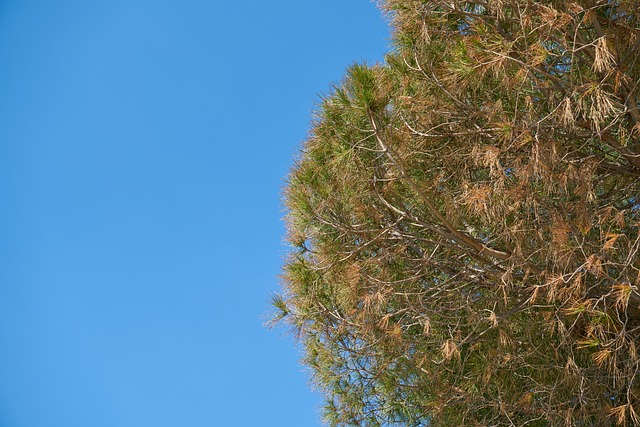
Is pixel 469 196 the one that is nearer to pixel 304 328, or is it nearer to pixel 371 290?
pixel 371 290

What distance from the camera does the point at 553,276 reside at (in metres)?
3.25

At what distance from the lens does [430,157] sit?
3.96m

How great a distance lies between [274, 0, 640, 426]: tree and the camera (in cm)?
334

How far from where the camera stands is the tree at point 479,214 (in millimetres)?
3344

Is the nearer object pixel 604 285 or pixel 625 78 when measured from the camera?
pixel 625 78

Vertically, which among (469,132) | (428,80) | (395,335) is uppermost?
(428,80)

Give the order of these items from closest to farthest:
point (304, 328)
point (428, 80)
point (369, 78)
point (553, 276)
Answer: point (553, 276), point (369, 78), point (428, 80), point (304, 328)

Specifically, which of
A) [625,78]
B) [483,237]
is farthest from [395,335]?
[625,78]

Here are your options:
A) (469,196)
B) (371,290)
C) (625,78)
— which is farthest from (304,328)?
(625,78)

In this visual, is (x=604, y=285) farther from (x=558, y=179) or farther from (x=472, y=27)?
(x=472, y=27)

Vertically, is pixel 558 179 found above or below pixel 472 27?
below

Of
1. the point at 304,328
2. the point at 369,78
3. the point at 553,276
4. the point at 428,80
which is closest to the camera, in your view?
the point at 553,276

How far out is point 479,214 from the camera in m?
3.59

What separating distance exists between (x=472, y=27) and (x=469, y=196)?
1012 mm
